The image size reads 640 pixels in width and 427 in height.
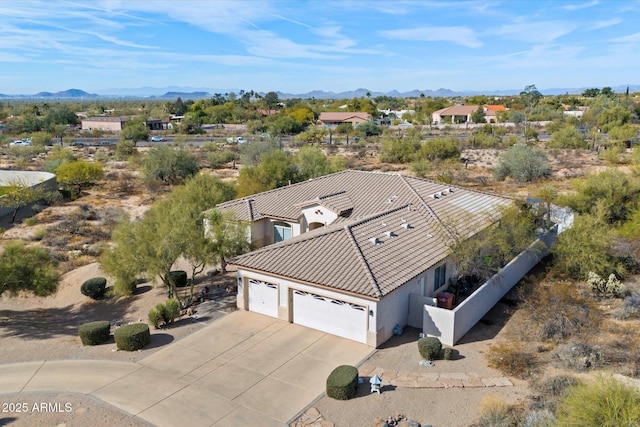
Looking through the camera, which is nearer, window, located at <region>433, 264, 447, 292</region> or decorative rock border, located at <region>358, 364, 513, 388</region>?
decorative rock border, located at <region>358, 364, 513, 388</region>

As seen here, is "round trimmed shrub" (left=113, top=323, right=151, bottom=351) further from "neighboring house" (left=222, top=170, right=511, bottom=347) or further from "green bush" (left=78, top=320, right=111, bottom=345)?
"neighboring house" (left=222, top=170, right=511, bottom=347)

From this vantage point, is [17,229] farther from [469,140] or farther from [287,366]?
[469,140]

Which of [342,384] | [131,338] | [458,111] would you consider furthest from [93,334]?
[458,111]

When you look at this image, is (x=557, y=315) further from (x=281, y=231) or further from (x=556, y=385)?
(x=281, y=231)

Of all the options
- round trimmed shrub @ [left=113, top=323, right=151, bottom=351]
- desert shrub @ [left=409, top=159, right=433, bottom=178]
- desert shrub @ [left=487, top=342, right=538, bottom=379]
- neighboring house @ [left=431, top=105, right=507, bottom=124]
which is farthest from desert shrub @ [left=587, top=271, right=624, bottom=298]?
neighboring house @ [left=431, top=105, right=507, bottom=124]

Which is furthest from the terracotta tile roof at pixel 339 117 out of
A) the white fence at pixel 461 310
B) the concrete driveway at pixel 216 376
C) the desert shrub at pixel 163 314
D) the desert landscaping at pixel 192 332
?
the concrete driveway at pixel 216 376

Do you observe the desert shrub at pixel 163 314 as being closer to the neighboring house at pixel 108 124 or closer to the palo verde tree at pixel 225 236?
the palo verde tree at pixel 225 236
